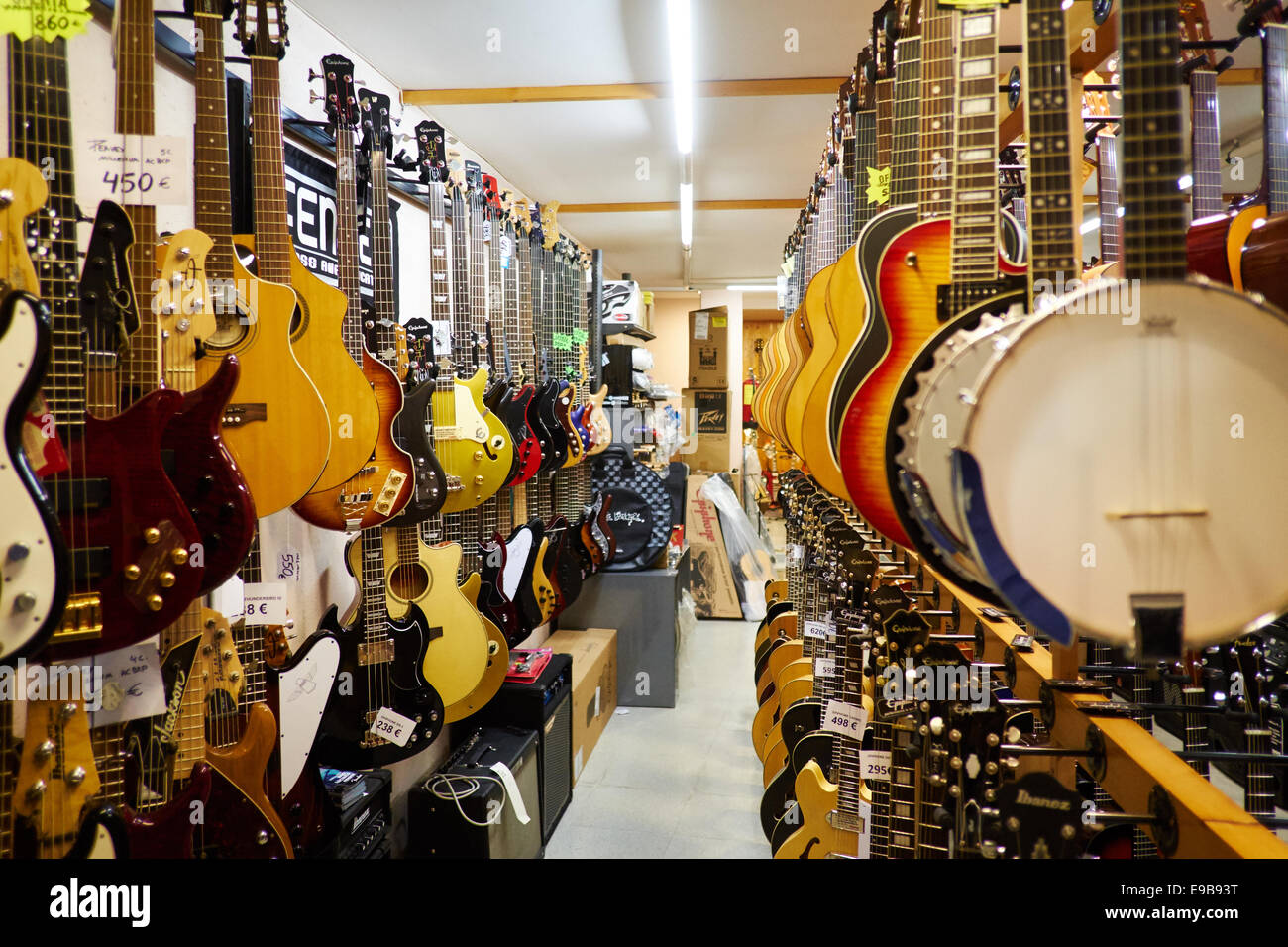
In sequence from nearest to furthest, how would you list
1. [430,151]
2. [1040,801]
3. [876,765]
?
[1040,801] → [876,765] → [430,151]

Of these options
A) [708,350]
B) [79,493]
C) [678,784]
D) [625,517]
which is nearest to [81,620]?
[79,493]

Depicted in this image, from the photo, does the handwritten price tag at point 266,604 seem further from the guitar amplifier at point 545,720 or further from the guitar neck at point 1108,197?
the guitar neck at point 1108,197

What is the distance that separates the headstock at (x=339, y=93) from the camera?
6.50ft

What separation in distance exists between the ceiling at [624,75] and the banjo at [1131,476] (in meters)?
2.12

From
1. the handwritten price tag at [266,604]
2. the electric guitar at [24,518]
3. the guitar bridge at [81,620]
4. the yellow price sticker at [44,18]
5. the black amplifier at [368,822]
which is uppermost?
the yellow price sticker at [44,18]

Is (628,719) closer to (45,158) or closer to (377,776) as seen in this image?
(377,776)

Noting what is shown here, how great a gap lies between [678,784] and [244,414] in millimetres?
2742

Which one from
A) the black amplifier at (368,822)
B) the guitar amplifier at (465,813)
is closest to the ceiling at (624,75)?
the black amplifier at (368,822)

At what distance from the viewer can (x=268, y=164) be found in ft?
5.38

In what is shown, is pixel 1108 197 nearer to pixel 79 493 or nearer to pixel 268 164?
pixel 268 164

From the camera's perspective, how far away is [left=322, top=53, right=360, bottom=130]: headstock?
6.50ft

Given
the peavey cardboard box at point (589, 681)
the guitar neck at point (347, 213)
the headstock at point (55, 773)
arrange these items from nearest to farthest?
the headstock at point (55, 773) < the guitar neck at point (347, 213) < the peavey cardboard box at point (589, 681)
